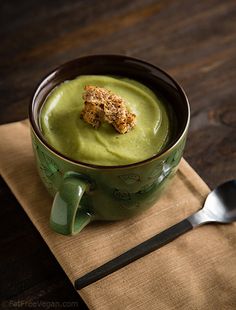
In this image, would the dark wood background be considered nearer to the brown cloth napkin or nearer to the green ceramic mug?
the brown cloth napkin

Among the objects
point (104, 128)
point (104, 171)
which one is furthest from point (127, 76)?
point (104, 171)

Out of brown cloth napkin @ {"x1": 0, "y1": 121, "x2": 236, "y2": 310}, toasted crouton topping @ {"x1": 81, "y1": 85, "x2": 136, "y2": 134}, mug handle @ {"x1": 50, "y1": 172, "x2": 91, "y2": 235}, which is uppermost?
toasted crouton topping @ {"x1": 81, "y1": 85, "x2": 136, "y2": 134}

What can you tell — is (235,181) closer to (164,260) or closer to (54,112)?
(164,260)

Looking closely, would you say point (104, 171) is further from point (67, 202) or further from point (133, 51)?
point (133, 51)

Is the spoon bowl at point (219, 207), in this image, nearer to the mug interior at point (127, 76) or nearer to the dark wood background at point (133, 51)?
the dark wood background at point (133, 51)

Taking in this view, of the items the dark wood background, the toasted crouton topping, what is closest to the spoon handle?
the dark wood background

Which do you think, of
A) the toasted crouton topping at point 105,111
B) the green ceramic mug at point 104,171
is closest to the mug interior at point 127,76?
the green ceramic mug at point 104,171
